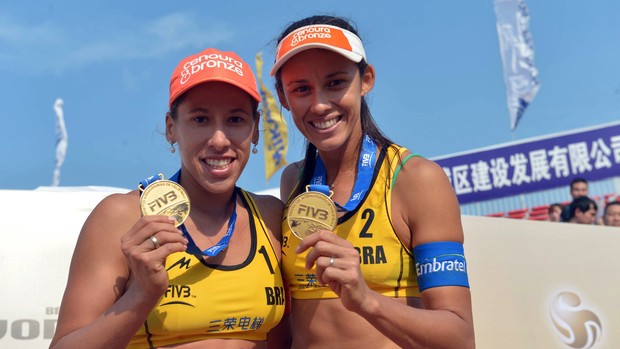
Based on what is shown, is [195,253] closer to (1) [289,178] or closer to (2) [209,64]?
(2) [209,64]

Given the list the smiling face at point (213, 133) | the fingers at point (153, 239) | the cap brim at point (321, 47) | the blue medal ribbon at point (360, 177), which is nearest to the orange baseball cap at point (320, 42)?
the cap brim at point (321, 47)

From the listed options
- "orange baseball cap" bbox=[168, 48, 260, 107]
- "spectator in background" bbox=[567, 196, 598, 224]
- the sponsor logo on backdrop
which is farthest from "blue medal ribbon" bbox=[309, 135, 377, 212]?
"spectator in background" bbox=[567, 196, 598, 224]

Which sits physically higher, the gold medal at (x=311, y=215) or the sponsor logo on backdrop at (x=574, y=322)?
the gold medal at (x=311, y=215)

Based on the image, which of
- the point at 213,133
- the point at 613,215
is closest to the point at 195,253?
the point at 213,133

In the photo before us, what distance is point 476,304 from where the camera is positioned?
492 centimetres

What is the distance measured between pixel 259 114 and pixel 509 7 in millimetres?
22626

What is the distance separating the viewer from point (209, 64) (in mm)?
2916

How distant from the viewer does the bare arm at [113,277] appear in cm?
239

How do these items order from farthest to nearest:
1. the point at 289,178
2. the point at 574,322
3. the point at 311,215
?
1. the point at 574,322
2. the point at 289,178
3. the point at 311,215

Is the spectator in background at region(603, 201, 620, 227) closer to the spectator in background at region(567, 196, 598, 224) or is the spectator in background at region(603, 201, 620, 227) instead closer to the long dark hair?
the spectator in background at region(567, 196, 598, 224)

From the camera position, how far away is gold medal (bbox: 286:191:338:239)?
Answer: 109 inches

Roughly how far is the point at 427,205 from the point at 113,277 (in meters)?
1.35

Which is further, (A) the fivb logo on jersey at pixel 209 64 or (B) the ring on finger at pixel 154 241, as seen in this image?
(A) the fivb logo on jersey at pixel 209 64

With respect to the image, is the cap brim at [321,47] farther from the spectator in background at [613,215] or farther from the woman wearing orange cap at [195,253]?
the spectator in background at [613,215]
